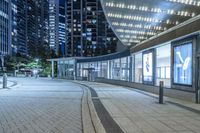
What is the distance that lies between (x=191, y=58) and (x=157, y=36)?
7.04m

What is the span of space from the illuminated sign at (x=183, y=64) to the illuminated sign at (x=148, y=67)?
22.1ft

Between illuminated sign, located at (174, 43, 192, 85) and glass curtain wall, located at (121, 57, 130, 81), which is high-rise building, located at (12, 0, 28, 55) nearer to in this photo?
glass curtain wall, located at (121, 57, 130, 81)

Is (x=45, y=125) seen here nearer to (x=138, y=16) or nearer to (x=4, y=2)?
(x=138, y=16)

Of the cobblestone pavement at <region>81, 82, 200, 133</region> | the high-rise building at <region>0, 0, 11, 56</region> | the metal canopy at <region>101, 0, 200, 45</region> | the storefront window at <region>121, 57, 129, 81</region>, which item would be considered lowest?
the cobblestone pavement at <region>81, 82, 200, 133</region>

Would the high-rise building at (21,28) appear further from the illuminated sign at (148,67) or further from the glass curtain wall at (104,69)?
the illuminated sign at (148,67)

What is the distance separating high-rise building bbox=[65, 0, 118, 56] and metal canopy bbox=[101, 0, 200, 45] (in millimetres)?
129690

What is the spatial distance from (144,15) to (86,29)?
14852 centimetres

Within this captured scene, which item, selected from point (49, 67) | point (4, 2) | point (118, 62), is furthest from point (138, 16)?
point (4, 2)

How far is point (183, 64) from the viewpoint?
17969mm

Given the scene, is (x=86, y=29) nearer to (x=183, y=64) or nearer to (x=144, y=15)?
(x=144, y=15)

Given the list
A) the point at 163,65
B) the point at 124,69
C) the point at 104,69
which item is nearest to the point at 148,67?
the point at 163,65

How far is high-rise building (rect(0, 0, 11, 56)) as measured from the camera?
118375mm

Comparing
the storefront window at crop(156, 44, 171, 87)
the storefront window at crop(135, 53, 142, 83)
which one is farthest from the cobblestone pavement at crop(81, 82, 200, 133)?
the storefront window at crop(135, 53, 142, 83)

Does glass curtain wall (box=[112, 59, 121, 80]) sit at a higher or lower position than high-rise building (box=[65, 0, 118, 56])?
lower
